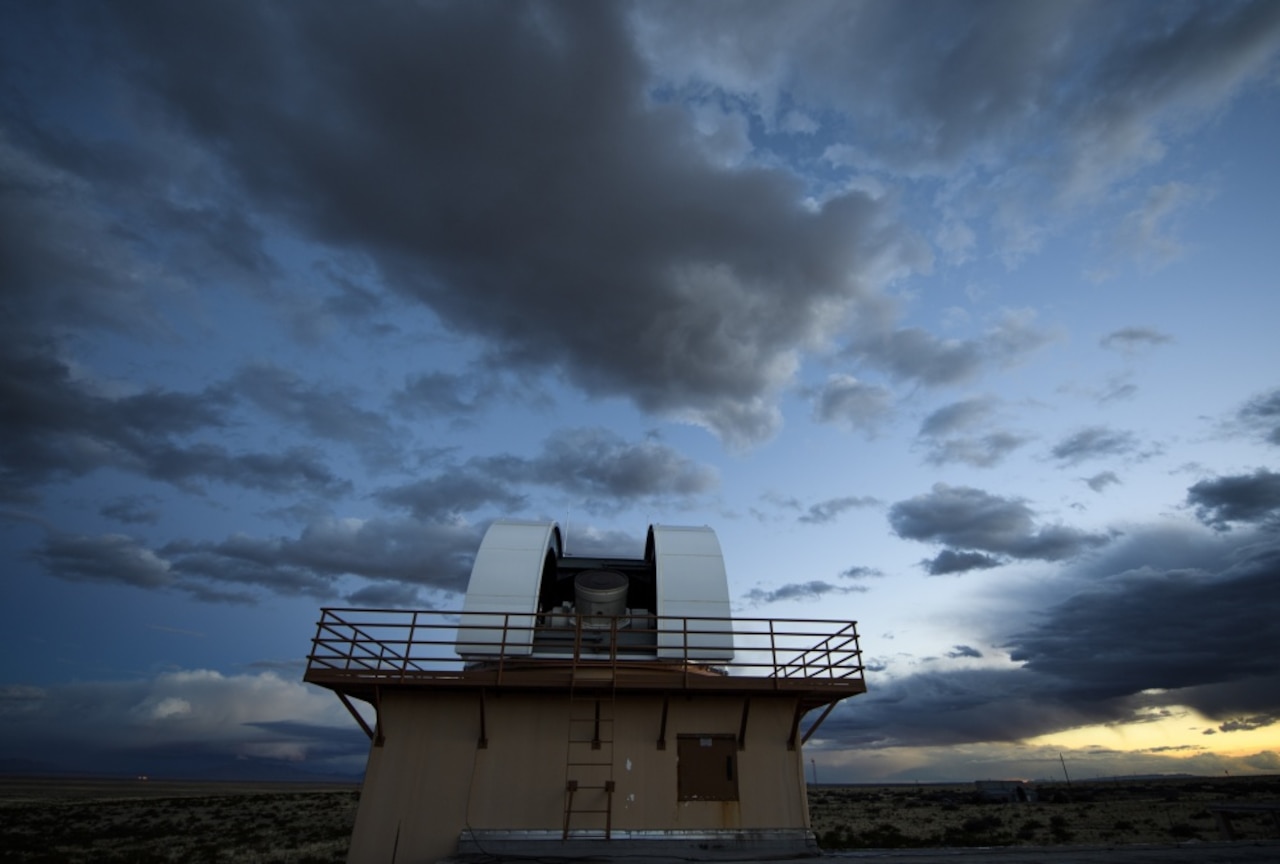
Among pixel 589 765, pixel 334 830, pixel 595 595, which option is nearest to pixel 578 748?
pixel 589 765

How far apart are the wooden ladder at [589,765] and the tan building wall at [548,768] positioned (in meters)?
0.02

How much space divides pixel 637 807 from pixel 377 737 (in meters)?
5.68

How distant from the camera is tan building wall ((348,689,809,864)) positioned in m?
13.5

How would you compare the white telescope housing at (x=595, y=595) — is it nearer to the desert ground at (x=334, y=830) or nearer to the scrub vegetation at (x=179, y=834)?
the desert ground at (x=334, y=830)

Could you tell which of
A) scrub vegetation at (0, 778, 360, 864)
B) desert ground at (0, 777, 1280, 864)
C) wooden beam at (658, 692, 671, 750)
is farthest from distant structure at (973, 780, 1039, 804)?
wooden beam at (658, 692, 671, 750)

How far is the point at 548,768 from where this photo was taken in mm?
13922

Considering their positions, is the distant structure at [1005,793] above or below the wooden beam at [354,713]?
below

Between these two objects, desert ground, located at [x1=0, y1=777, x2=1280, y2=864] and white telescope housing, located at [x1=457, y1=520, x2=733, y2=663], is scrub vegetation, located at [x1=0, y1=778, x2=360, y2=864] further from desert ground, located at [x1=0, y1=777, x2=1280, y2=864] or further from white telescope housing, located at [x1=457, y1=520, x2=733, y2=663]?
white telescope housing, located at [x1=457, y1=520, x2=733, y2=663]

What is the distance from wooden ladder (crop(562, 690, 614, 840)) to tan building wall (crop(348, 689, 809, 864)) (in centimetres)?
2

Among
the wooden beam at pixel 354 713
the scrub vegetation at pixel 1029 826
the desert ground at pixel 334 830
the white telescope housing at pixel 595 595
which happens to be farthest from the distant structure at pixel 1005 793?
the wooden beam at pixel 354 713

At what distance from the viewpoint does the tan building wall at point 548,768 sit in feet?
44.4

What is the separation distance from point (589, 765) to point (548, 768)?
0.87 m

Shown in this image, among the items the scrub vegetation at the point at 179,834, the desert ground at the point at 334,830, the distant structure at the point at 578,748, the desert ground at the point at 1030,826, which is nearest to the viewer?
the distant structure at the point at 578,748

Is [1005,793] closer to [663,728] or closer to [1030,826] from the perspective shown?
[1030,826]
